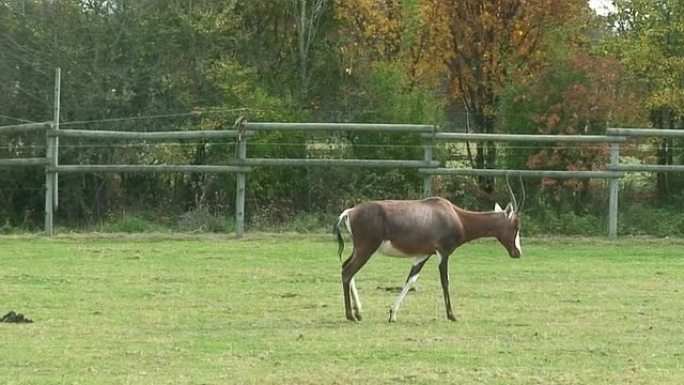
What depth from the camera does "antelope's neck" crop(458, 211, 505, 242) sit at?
13547 mm

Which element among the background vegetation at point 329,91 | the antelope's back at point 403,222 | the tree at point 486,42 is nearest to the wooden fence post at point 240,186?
the background vegetation at point 329,91

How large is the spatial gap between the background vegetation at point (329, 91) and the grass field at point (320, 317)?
12.1 ft

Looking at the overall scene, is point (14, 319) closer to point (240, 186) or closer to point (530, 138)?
point (240, 186)

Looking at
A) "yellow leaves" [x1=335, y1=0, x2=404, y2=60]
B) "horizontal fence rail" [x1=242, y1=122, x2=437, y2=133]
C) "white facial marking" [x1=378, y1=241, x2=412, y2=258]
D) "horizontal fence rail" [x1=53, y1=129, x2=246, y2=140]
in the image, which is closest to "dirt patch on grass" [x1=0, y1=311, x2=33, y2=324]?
"white facial marking" [x1=378, y1=241, x2=412, y2=258]

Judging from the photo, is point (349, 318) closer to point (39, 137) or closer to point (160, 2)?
point (39, 137)

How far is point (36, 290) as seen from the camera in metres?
14.8

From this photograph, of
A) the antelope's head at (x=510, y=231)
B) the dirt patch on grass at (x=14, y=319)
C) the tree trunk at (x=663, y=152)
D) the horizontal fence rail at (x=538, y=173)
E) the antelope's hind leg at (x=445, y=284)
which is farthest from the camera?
the tree trunk at (x=663, y=152)

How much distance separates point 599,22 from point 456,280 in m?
14.3

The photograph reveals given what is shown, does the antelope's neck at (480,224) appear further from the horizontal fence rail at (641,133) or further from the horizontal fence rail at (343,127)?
the horizontal fence rail at (641,133)

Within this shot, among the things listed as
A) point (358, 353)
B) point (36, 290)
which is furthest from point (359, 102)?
point (358, 353)

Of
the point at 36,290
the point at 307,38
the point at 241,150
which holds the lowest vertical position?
the point at 36,290

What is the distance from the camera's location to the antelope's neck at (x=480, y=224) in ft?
44.4

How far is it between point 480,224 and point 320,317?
6.75ft

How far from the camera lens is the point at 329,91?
28547mm
